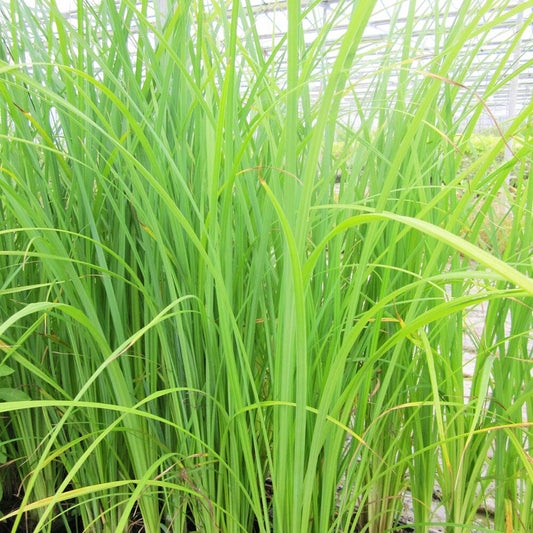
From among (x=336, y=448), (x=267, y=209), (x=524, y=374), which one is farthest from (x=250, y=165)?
(x=524, y=374)

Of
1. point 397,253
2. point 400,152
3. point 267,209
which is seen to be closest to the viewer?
point 400,152

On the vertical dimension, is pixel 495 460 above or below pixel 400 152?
below

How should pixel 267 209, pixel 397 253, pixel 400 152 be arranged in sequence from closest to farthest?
pixel 400 152 < pixel 267 209 < pixel 397 253

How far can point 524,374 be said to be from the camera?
628mm

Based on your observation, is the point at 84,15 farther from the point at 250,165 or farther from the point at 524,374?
the point at 524,374

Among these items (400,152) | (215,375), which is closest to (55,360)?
(215,375)

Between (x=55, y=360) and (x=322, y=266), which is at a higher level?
(x=322, y=266)

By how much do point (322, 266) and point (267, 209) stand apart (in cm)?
11

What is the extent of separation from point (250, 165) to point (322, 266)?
5.4 inches

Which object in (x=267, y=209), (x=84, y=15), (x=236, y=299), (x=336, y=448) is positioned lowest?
(x=336, y=448)

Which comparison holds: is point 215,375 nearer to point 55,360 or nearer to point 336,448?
point 336,448

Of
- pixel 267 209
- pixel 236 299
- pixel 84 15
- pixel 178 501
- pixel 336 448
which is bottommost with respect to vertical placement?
pixel 178 501

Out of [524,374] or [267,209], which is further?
[524,374]

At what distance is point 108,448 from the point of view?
619mm
